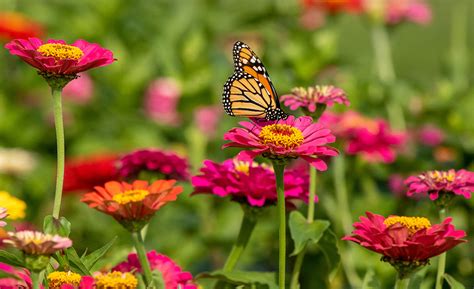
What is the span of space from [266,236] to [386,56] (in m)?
0.65

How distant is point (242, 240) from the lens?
96cm

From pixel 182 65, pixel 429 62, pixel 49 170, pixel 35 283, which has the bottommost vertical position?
pixel 35 283

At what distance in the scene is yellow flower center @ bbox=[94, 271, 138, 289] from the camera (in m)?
0.68

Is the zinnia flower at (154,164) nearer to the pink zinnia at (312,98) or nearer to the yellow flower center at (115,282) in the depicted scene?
the pink zinnia at (312,98)

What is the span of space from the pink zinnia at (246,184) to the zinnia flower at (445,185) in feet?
0.39

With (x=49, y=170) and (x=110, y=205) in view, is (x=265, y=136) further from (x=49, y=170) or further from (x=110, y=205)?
(x=49, y=170)

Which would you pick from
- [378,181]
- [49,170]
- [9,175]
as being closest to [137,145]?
[49,170]

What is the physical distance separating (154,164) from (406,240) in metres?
0.40

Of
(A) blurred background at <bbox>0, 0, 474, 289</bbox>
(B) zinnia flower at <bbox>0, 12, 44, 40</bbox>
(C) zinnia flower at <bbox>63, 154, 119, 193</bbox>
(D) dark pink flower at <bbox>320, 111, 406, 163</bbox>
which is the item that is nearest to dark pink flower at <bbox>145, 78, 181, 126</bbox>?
(A) blurred background at <bbox>0, 0, 474, 289</bbox>

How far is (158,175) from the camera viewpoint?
1090 millimetres

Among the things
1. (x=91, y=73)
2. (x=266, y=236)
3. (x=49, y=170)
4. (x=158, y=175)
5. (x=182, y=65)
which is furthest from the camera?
(x=91, y=73)

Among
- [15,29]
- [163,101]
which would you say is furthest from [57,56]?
[15,29]

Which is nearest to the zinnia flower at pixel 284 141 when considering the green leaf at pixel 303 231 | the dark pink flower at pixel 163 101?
the green leaf at pixel 303 231

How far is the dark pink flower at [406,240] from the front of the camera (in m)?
0.73
